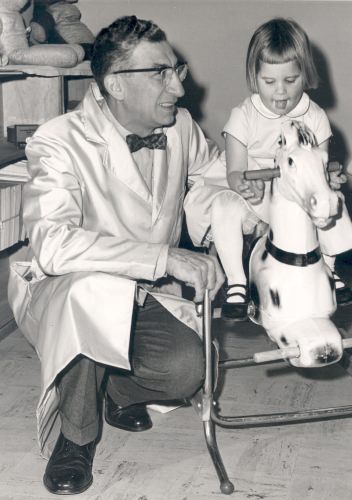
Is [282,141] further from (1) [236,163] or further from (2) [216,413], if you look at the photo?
(2) [216,413]

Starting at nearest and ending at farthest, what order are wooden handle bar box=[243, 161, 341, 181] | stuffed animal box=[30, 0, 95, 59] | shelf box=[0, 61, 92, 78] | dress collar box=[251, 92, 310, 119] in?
wooden handle bar box=[243, 161, 341, 181]
dress collar box=[251, 92, 310, 119]
shelf box=[0, 61, 92, 78]
stuffed animal box=[30, 0, 95, 59]

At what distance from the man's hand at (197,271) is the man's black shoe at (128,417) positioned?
58cm

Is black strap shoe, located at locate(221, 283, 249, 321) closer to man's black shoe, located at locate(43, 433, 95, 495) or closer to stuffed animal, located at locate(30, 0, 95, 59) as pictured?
man's black shoe, located at locate(43, 433, 95, 495)

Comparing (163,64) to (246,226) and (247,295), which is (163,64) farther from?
(247,295)

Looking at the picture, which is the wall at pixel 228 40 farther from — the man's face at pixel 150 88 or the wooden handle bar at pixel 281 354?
the wooden handle bar at pixel 281 354

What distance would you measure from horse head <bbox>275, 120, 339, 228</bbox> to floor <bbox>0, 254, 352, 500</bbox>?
739 mm

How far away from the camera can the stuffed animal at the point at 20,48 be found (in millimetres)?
3486

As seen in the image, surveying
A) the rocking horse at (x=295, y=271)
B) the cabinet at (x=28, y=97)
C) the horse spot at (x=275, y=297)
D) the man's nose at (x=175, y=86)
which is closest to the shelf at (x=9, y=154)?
the cabinet at (x=28, y=97)

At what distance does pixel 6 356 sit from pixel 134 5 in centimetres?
201

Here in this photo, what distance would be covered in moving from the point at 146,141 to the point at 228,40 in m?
1.97

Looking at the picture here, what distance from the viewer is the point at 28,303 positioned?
7.98 feet

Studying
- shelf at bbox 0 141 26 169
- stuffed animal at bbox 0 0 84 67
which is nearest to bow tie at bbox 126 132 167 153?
shelf at bbox 0 141 26 169

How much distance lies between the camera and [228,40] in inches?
167

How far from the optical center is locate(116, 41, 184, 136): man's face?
240 centimetres
